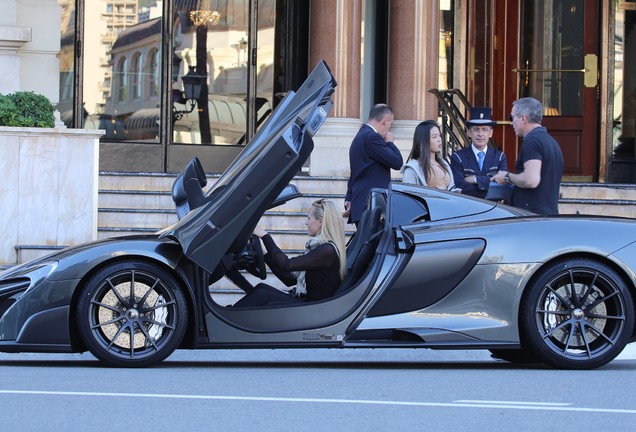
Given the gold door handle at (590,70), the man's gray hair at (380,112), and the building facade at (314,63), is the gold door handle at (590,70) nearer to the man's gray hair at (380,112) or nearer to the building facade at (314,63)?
the building facade at (314,63)

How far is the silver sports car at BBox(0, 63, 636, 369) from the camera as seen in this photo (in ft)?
25.4

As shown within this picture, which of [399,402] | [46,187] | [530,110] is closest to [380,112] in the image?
[530,110]

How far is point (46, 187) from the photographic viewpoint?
502 inches

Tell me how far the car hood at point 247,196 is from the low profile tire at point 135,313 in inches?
11.4

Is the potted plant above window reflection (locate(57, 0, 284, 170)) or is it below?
below

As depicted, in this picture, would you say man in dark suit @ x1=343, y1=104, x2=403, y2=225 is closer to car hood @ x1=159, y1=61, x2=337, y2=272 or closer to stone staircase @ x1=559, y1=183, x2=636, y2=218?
car hood @ x1=159, y1=61, x2=337, y2=272

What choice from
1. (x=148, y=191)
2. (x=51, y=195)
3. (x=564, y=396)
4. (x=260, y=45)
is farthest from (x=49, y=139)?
(x=564, y=396)

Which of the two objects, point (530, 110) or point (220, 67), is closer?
point (530, 110)

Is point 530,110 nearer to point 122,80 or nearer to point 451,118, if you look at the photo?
point 451,118

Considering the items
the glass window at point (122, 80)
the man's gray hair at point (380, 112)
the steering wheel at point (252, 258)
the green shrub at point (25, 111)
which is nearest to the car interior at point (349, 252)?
the steering wheel at point (252, 258)

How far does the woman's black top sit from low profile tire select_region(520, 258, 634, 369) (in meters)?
1.14

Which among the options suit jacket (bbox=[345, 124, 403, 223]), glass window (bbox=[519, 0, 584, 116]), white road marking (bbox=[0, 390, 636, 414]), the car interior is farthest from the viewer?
glass window (bbox=[519, 0, 584, 116])

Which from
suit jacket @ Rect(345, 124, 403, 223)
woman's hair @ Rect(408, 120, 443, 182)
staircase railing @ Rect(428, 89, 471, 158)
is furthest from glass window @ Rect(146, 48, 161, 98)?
woman's hair @ Rect(408, 120, 443, 182)

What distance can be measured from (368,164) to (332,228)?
221cm
